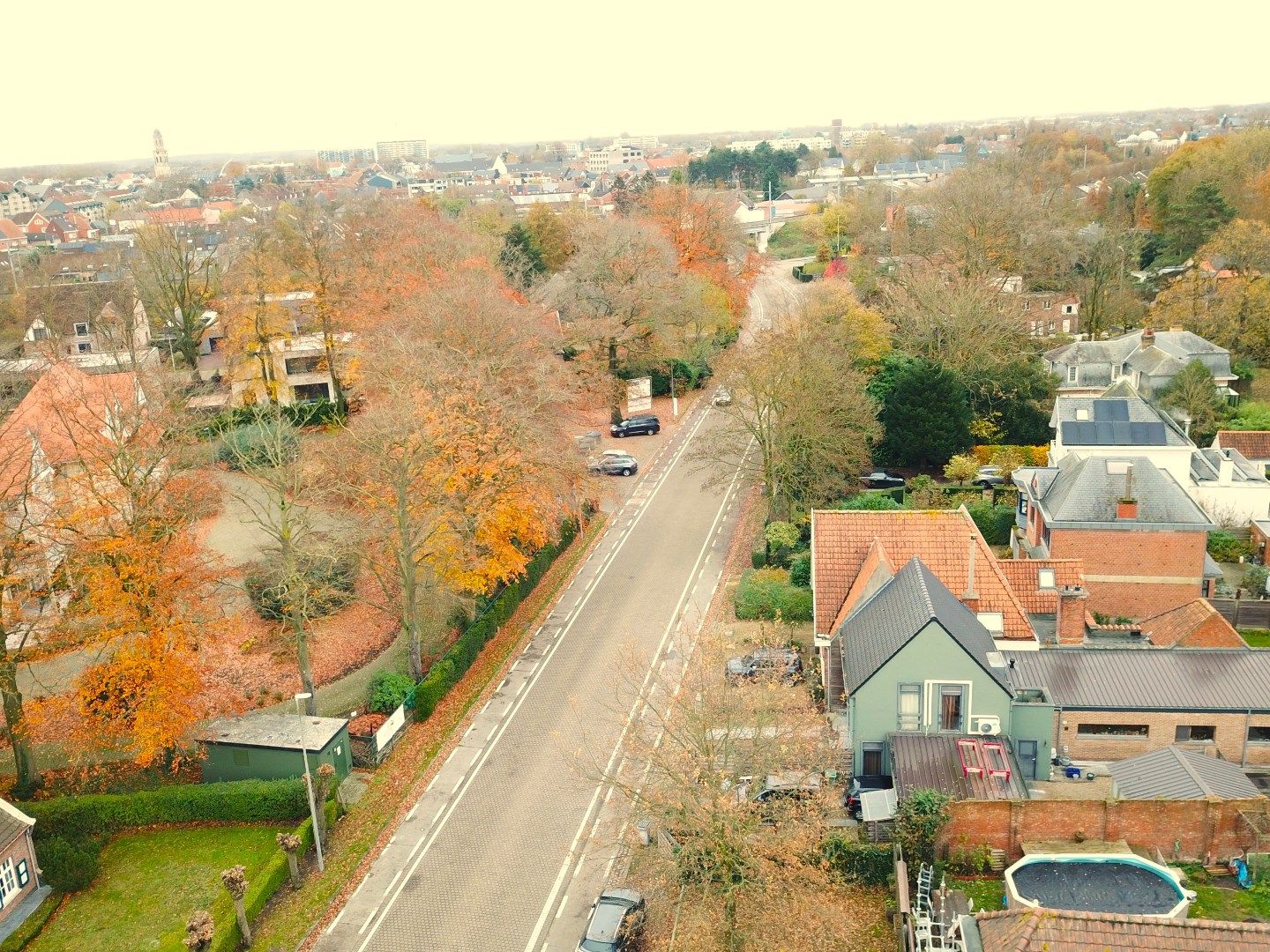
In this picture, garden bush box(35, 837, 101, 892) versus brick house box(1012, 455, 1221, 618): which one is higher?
brick house box(1012, 455, 1221, 618)

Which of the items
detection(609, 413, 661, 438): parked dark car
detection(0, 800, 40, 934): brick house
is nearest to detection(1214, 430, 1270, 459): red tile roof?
detection(609, 413, 661, 438): parked dark car

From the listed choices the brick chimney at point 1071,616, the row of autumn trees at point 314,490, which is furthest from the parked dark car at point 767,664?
the brick chimney at point 1071,616

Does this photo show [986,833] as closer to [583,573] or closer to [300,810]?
[300,810]

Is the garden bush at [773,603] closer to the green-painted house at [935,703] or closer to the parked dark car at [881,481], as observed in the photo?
the green-painted house at [935,703]

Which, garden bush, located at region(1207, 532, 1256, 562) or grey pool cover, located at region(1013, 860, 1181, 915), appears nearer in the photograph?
grey pool cover, located at region(1013, 860, 1181, 915)

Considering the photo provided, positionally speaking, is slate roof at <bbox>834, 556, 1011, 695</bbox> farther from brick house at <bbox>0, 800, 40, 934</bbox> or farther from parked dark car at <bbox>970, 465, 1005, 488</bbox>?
brick house at <bbox>0, 800, 40, 934</bbox>

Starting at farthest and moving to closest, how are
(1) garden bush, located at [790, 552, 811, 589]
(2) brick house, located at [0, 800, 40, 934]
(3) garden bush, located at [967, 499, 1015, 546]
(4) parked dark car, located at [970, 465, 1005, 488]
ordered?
(4) parked dark car, located at [970, 465, 1005, 488]
(3) garden bush, located at [967, 499, 1015, 546]
(1) garden bush, located at [790, 552, 811, 589]
(2) brick house, located at [0, 800, 40, 934]

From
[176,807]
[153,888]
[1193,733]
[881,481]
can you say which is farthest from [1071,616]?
[153,888]
